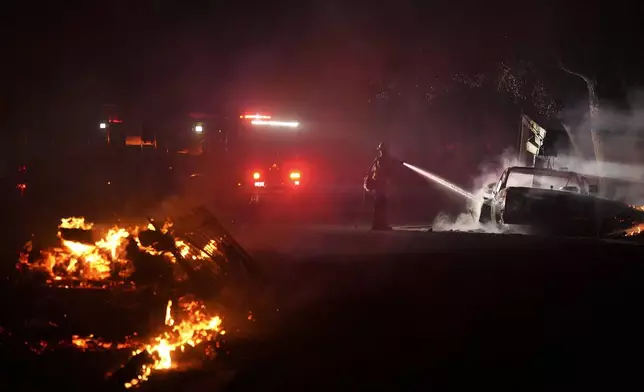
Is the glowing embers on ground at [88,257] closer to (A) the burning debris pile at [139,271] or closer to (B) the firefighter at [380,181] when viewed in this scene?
(A) the burning debris pile at [139,271]

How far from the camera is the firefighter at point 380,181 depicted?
1506 cm

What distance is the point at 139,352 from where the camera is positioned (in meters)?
6.29

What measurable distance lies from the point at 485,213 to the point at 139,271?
11119 mm

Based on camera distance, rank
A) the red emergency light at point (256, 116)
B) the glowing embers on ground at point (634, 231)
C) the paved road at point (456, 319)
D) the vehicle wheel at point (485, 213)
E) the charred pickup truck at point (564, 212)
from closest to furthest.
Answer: the paved road at point (456, 319) < the glowing embers on ground at point (634, 231) < the charred pickup truck at point (564, 212) < the vehicle wheel at point (485, 213) < the red emergency light at point (256, 116)

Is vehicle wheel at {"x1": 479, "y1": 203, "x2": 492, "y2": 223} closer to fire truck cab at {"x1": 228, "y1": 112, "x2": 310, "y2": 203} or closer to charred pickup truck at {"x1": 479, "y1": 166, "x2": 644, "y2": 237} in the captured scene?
charred pickup truck at {"x1": 479, "y1": 166, "x2": 644, "y2": 237}

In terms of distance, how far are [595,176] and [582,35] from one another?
389 cm

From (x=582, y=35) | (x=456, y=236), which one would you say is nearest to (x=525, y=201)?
(x=456, y=236)

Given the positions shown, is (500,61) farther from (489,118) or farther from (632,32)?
(489,118)

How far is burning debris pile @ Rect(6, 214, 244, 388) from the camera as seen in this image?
6.73 m

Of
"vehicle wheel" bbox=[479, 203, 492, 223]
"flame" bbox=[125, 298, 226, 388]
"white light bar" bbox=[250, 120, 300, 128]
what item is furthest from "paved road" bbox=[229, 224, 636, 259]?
"white light bar" bbox=[250, 120, 300, 128]

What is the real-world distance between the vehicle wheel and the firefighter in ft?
9.01

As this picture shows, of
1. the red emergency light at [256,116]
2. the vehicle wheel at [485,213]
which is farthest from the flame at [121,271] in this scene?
the red emergency light at [256,116]

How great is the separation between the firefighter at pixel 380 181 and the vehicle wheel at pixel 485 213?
2747mm

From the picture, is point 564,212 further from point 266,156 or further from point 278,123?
point 278,123
